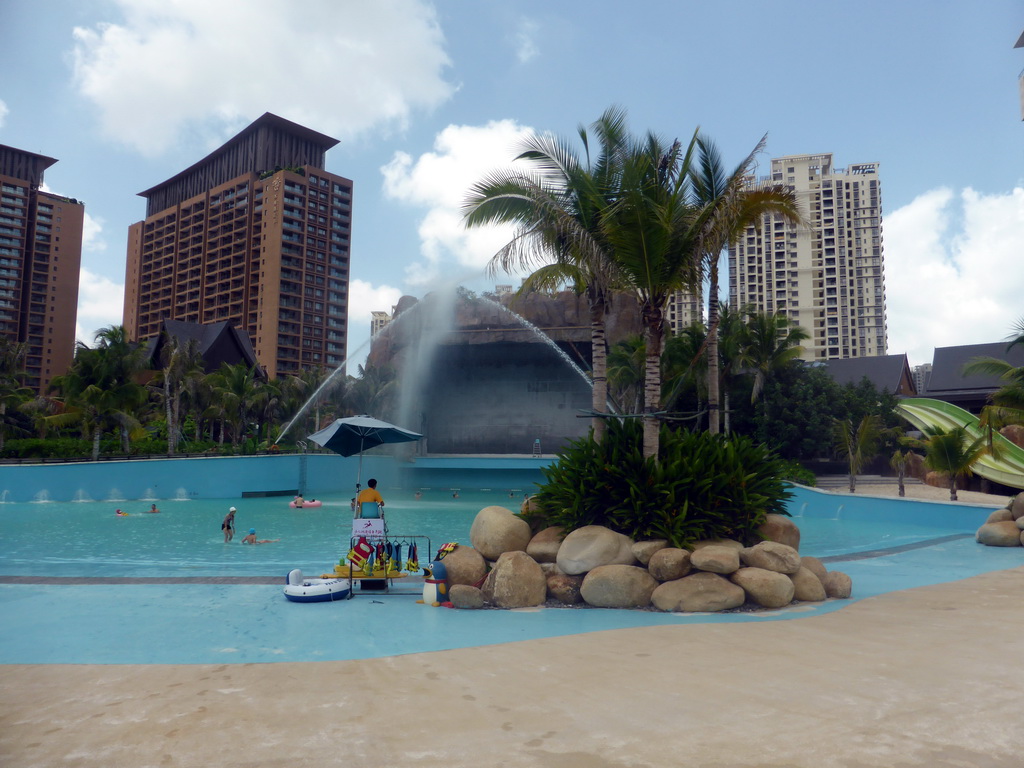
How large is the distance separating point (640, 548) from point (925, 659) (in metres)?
3.53

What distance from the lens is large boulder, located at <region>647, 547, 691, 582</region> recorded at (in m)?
8.55

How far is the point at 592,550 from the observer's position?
8.96m

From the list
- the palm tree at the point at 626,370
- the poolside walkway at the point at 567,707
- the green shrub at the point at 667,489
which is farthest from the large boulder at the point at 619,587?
the palm tree at the point at 626,370

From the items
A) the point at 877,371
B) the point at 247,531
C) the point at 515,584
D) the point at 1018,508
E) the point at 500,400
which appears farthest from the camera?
the point at 500,400

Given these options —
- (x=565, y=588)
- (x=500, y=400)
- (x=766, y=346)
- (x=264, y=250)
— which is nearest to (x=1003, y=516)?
(x=565, y=588)

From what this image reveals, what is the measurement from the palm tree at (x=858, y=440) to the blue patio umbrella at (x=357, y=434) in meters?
20.2

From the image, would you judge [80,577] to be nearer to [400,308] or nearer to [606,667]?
[606,667]

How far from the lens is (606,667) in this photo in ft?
19.0

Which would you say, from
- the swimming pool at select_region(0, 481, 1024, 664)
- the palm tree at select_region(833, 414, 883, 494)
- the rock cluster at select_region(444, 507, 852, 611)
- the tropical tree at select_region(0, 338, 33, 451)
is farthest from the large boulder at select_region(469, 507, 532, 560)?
the tropical tree at select_region(0, 338, 33, 451)

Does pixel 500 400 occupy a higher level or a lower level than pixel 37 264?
lower

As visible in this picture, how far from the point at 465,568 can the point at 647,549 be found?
2.29 m

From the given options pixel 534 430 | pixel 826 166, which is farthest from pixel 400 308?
pixel 826 166

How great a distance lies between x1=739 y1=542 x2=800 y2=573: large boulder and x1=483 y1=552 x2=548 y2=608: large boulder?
2.58 metres

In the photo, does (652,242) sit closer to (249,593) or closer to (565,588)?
(565,588)
